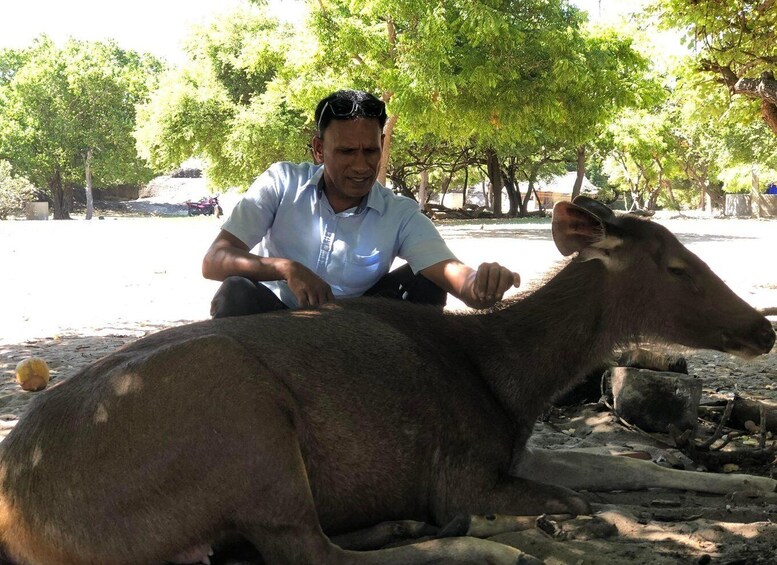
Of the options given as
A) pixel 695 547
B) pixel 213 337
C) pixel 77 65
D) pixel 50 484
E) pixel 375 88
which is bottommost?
pixel 695 547

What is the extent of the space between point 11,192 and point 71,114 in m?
8.70

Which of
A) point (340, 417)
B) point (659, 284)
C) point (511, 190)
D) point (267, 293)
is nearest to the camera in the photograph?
point (340, 417)

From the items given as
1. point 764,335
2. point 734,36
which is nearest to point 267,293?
point 764,335

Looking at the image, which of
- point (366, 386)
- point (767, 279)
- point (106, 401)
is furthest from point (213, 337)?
point (767, 279)

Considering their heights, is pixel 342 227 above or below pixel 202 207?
below

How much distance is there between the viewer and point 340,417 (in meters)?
3.70

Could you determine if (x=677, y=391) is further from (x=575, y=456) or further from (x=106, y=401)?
(x=106, y=401)

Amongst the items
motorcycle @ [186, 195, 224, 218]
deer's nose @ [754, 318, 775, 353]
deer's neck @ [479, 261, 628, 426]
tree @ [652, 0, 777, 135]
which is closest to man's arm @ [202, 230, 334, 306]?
deer's neck @ [479, 261, 628, 426]

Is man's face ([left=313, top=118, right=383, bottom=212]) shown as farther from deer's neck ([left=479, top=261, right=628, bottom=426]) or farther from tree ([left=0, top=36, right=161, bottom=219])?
tree ([left=0, top=36, right=161, bottom=219])

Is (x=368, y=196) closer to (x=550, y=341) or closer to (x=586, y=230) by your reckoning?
(x=586, y=230)

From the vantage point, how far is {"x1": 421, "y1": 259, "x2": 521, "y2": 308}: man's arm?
15.0 feet

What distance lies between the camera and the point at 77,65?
58.0m

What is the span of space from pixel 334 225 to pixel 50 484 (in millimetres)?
2591

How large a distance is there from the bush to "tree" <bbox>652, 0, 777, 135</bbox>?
161ft
